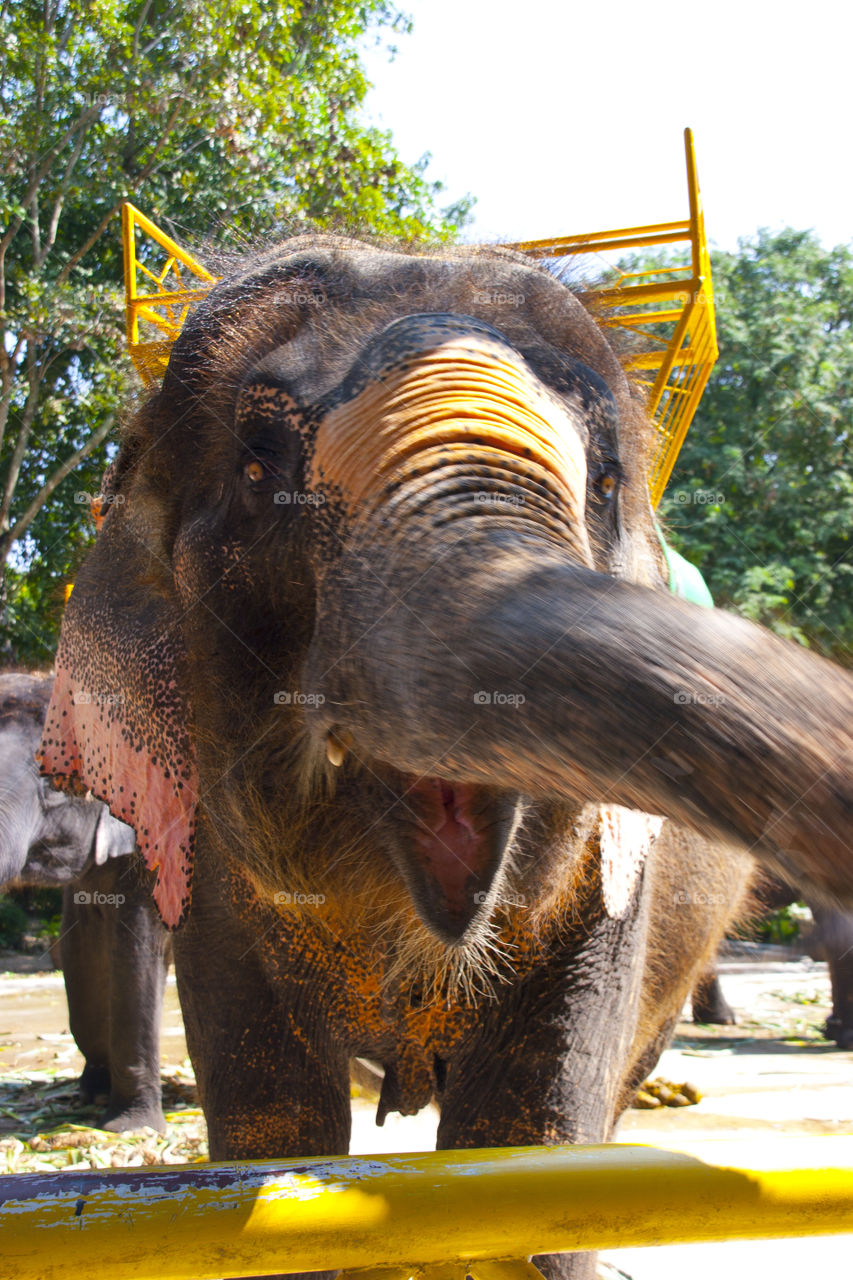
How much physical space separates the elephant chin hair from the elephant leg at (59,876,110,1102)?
4455 mm

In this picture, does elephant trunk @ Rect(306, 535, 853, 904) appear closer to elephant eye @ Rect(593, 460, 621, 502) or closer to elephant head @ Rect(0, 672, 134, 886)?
elephant eye @ Rect(593, 460, 621, 502)

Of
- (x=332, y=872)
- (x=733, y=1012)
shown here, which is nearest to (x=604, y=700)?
(x=332, y=872)

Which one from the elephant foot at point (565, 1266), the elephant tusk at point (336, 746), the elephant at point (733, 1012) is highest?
the elephant tusk at point (336, 746)

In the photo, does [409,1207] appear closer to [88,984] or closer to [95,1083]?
[95,1083]

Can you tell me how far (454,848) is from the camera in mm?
1738

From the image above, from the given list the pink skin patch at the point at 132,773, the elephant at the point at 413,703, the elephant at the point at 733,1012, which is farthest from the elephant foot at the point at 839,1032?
the pink skin patch at the point at 132,773

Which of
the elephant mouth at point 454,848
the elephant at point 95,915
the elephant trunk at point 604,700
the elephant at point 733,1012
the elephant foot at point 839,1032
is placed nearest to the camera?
the elephant trunk at point 604,700

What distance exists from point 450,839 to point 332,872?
1.04ft

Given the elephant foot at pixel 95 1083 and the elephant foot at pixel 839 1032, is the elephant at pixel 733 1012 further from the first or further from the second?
the elephant foot at pixel 95 1083

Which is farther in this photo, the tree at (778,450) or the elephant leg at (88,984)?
the tree at (778,450)

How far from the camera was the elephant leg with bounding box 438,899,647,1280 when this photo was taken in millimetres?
2295

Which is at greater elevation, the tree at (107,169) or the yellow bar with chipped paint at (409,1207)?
the tree at (107,169)

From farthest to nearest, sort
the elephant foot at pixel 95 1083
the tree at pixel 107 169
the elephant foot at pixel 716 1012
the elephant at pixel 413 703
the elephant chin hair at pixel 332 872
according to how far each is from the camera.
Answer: the tree at pixel 107 169 → the elephant foot at pixel 716 1012 → the elephant foot at pixel 95 1083 → the elephant chin hair at pixel 332 872 → the elephant at pixel 413 703

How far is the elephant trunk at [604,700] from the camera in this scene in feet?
3.10
